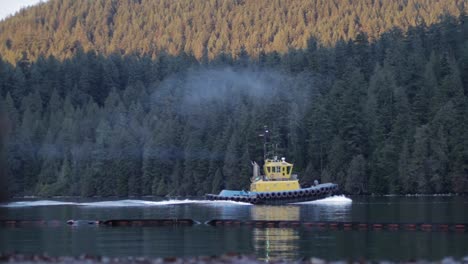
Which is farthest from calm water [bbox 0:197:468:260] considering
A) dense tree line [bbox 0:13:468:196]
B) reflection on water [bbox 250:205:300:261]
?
dense tree line [bbox 0:13:468:196]

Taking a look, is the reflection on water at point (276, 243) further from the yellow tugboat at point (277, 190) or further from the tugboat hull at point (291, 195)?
the yellow tugboat at point (277, 190)

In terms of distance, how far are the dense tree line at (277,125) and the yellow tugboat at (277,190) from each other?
2554cm

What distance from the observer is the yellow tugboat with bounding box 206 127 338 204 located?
327 ft

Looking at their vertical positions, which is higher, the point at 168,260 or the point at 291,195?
the point at 291,195

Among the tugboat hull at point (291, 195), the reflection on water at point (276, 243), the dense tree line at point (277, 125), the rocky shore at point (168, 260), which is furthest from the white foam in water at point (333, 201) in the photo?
the rocky shore at point (168, 260)

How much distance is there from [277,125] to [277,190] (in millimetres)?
47628

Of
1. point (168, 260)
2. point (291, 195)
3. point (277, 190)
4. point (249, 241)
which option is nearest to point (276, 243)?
point (249, 241)

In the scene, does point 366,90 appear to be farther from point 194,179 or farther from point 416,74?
point 194,179

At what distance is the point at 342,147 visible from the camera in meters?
136

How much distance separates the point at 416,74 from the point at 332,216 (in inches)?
3247

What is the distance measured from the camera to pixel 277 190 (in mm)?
101625

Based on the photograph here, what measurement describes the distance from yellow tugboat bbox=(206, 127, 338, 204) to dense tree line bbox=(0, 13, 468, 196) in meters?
25.5

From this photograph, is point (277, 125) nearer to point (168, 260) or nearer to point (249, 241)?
point (249, 241)

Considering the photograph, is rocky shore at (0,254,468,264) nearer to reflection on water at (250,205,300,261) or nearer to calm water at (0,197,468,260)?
calm water at (0,197,468,260)
